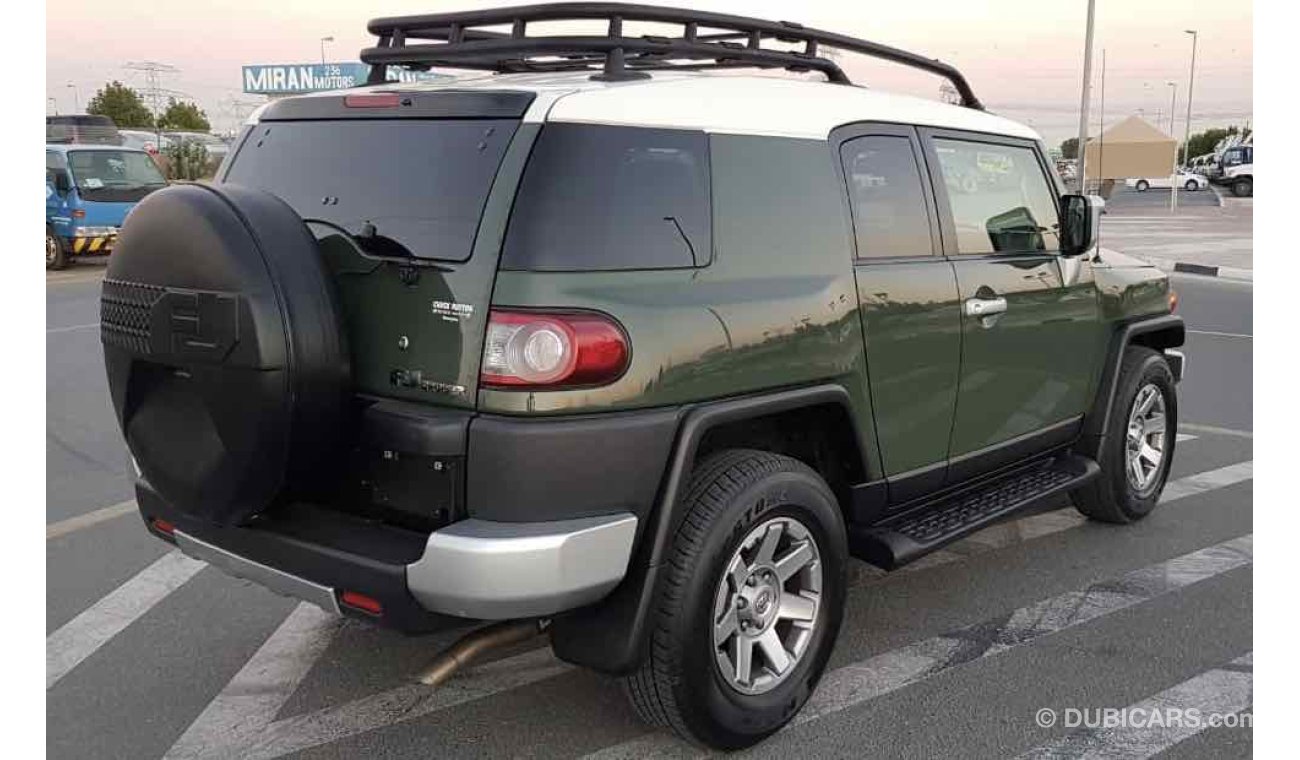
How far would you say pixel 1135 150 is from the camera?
41.4 m

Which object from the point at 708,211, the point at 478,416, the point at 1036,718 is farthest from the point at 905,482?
the point at 478,416

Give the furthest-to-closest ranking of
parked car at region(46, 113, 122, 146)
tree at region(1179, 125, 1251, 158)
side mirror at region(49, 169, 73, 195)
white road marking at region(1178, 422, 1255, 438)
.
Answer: tree at region(1179, 125, 1251, 158)
parked car at region(46, 113, 122, 146)
side mirror at region(49, 169, 73, 195)
white road marking at region(1178, 422, 1255, 438)

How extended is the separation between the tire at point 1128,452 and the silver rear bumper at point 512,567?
3067 mm

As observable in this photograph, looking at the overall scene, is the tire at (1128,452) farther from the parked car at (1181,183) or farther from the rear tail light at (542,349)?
the parked car at (1181,183)

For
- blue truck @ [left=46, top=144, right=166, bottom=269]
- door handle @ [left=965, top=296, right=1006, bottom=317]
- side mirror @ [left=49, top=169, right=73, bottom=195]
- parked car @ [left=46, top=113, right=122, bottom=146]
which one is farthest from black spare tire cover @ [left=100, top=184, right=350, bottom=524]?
parked car @ [left=46, top=113, right=122, bottom=146]

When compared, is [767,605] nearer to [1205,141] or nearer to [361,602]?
[361,602]

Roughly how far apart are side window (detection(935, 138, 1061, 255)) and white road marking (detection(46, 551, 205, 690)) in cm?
337

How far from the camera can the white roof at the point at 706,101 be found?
305cm

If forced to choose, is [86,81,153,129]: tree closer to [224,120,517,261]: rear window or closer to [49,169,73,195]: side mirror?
[49,169,73,195]: side mirror

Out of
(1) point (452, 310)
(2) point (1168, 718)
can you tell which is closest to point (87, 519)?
(1) point (452, 310)

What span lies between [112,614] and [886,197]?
3.25 m

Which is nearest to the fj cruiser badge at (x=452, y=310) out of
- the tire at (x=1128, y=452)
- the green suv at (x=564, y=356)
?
the green suv at (x=564, y=356)

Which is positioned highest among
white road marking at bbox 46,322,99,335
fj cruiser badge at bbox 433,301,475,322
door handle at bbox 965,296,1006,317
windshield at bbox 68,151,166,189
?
windshield at bbox 68,151,166,189

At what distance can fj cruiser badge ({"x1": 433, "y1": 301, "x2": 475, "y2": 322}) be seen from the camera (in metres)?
2.91
